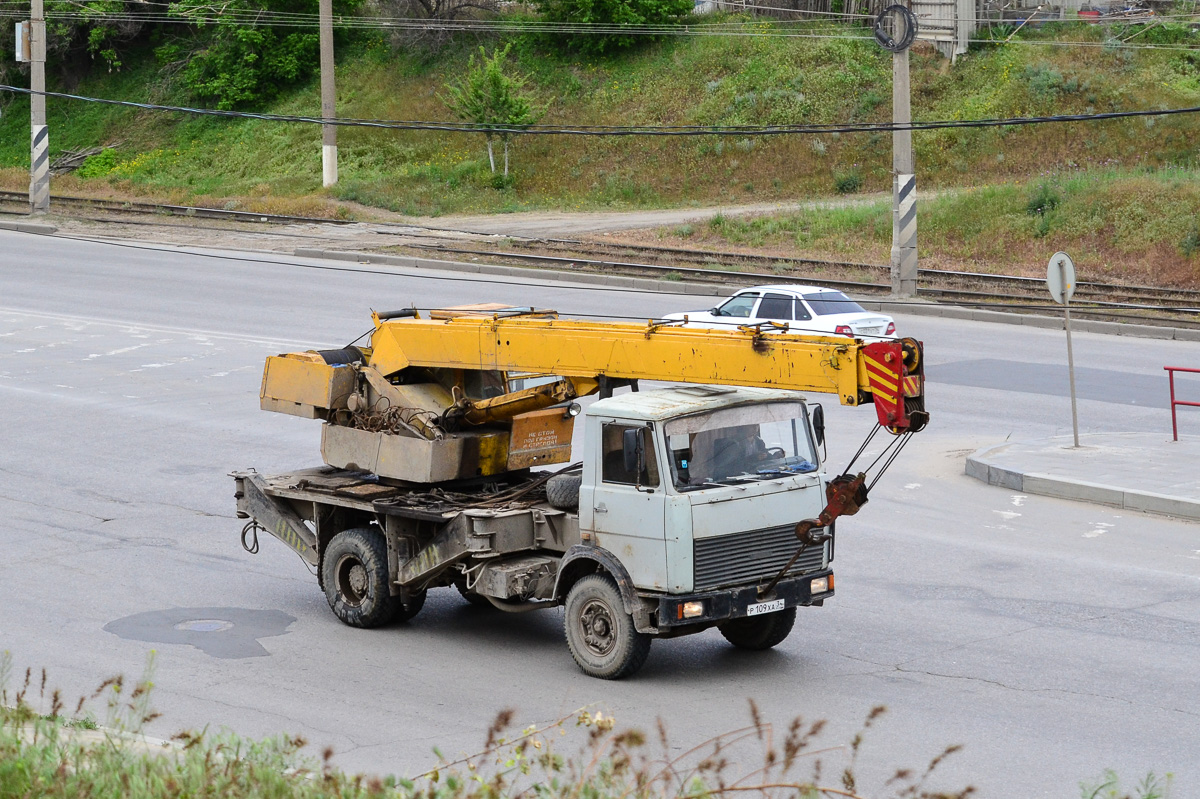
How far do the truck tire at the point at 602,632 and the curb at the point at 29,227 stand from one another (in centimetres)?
3200

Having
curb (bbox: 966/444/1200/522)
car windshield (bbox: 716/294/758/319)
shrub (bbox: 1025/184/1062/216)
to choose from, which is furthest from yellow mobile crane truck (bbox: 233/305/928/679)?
shrub (bbox: 1025/184/1062/216)

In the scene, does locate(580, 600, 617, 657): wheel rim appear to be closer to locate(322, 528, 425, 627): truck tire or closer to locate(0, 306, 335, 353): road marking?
locate(322, 528, 425, 627): truck tire

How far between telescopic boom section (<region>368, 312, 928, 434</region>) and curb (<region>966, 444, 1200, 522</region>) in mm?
6474

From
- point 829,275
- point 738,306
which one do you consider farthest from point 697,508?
point 829,275

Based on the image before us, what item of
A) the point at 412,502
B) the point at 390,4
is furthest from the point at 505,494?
the point at 390,4

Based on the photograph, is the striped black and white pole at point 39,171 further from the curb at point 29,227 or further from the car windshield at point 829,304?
the car windshield at point 829,304

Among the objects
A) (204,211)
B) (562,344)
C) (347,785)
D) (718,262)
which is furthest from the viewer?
(204,211)

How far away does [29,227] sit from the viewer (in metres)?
38.3

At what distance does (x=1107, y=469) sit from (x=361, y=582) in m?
8.78

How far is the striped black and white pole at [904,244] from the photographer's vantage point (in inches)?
1160

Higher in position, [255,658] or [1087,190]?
[1087,190]

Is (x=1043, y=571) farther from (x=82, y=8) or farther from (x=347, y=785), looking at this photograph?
(x=82, y=8)

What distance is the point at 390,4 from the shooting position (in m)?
57.6

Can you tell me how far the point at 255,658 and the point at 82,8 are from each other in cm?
5242
